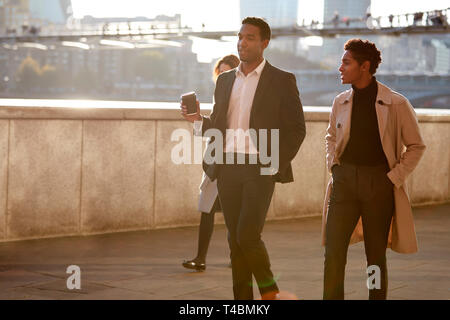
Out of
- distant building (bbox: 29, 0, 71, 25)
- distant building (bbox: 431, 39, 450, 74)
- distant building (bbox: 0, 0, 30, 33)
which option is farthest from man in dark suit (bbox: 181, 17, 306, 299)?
distant building (bbox: 29, 0, 71, 25)

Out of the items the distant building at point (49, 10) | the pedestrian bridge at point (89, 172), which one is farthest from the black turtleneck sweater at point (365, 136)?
the distant building at point (49, 10)

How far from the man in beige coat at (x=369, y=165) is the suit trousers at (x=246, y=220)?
0.36 meters

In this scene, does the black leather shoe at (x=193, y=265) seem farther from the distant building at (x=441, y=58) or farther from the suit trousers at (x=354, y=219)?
the distant building at (x=441, y=58)

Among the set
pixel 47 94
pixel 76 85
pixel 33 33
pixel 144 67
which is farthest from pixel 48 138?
pixel 144 67

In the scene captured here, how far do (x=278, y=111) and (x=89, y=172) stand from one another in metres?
3.78

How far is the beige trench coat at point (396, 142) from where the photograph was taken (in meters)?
4.35

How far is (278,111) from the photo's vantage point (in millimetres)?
4512

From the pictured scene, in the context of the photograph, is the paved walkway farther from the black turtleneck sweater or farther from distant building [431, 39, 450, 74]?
distant building [431, 39, 450, 74]

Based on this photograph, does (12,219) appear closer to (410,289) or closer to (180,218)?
(180,218)

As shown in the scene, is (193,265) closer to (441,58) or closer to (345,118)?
(345,118)

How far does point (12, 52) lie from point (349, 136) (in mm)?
126393

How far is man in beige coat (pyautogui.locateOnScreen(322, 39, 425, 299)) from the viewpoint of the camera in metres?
4.37

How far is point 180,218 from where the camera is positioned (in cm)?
862
